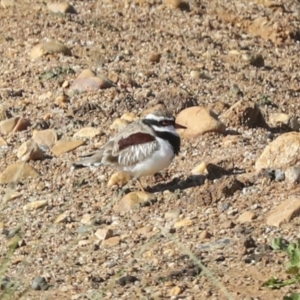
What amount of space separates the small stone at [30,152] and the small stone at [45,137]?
0.46 ft

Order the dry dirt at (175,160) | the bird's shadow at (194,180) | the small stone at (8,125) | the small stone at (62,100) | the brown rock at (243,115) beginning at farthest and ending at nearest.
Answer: the small stone at (62,100)
the small stone at (8,125)
the brown rock at (243,115)
the bird's shadow at (194,180)
the dry dirt at (175,160)

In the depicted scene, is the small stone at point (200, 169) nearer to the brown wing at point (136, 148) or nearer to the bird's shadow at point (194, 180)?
the bird's shadow at point (194, 180)

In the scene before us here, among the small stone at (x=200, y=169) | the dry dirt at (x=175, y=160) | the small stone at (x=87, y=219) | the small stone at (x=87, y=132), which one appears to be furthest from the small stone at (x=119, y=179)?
the small stone at (x=87, y=132)

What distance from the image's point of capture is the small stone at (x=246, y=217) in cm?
689

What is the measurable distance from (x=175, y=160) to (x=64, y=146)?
991mm

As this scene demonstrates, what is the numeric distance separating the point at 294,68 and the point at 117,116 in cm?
281

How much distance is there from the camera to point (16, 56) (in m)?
10.6

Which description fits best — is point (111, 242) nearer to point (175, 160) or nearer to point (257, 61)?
point (175, 160)

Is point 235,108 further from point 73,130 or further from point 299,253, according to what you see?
point 299,253

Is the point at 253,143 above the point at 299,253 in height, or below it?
below

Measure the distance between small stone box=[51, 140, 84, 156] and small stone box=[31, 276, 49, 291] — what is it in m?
2.50

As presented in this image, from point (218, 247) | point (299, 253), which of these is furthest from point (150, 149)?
point (299, 253)

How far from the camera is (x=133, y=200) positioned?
7461 mm

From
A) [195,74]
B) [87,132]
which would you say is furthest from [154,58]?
[87,132]
